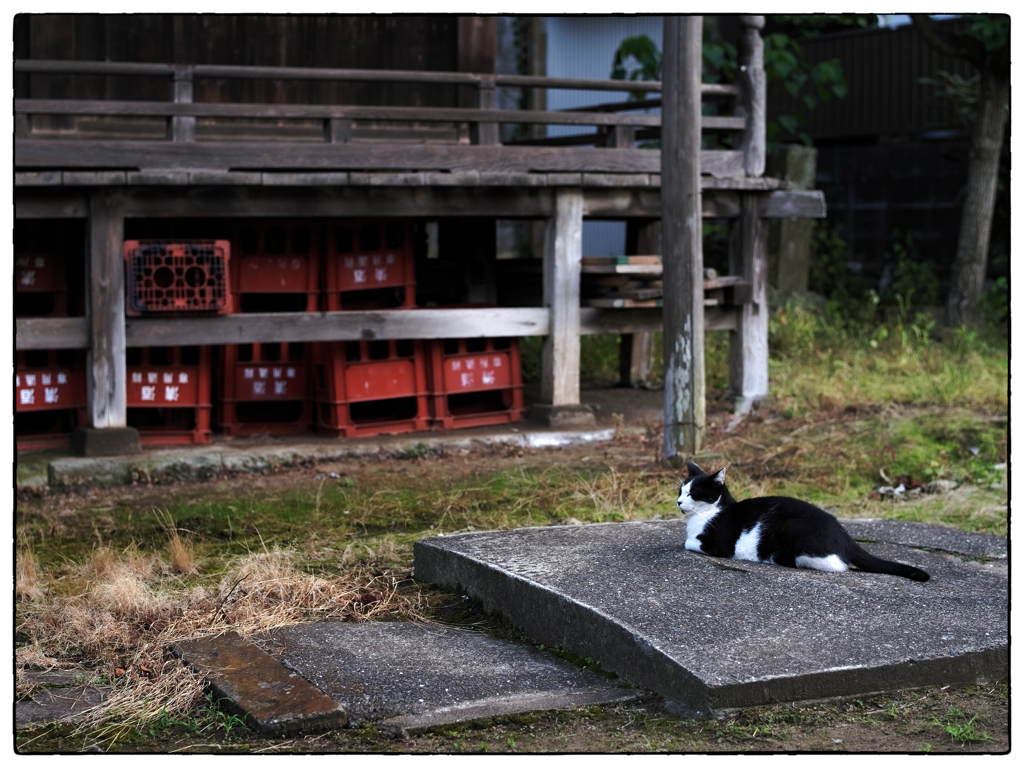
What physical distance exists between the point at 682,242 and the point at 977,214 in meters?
7.85

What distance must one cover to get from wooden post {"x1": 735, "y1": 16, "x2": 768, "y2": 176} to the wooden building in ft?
0.06

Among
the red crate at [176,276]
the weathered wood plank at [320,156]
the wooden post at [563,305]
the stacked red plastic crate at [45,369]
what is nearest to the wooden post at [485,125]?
the weathered wood plank at [320,156]

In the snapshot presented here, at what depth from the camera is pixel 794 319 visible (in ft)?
42.8

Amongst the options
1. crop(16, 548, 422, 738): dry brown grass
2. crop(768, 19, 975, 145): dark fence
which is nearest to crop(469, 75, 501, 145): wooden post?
crop(16, 548, 422, 738): dry brown grass

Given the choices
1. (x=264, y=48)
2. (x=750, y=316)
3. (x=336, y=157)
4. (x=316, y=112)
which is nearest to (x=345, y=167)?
(x=336, y=157)

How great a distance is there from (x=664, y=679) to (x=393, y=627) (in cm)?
134

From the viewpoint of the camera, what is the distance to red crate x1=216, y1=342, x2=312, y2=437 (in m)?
9.46

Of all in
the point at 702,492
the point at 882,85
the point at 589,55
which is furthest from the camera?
the point at 589,55

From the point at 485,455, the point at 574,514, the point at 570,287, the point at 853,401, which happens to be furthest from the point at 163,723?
the point at 853,401

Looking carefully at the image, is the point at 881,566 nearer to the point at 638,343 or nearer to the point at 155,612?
the point at 155,612

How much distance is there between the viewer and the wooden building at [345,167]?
322 inches

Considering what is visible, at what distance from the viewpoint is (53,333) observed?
8359 millimetres

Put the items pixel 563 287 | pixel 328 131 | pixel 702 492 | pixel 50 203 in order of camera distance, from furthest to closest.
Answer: pixel 563 287, pixel 328 131, pixel 50 203, pixel 702 492

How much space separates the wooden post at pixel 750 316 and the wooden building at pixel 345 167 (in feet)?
0.06
